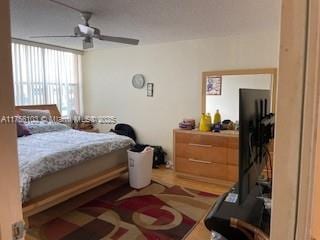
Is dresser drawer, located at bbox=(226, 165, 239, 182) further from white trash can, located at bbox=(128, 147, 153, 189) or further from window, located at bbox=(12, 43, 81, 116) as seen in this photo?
window, located at bbox=(12, 43, 81, 116)

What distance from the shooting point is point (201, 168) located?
3.86m

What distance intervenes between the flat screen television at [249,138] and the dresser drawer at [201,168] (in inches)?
98.6

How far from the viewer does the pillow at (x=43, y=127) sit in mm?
4117

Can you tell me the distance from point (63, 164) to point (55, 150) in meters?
0.21

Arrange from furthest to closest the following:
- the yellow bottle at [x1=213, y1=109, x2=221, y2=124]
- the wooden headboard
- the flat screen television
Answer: the wooden headboard < the yellow bottle at [x1=213, y1=109, x2=221, y2=124] < the flat screen television

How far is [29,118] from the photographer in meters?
4.25

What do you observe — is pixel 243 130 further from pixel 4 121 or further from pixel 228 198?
pixel 4 121

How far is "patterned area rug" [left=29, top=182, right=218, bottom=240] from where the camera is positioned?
246 centimetres

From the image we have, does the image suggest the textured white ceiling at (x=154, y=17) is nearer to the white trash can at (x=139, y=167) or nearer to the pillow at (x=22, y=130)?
the pillow at (x=22, y=130)

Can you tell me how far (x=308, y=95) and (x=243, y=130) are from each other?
475 millimetres

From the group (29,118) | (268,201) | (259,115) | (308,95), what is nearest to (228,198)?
(268,201)

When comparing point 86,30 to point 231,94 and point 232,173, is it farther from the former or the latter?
point 232,173

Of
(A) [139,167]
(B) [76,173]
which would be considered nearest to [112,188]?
(A) [139,167]

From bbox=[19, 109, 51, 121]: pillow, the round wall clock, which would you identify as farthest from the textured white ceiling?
bbox=[19, 109, 51, 121]: pillow
